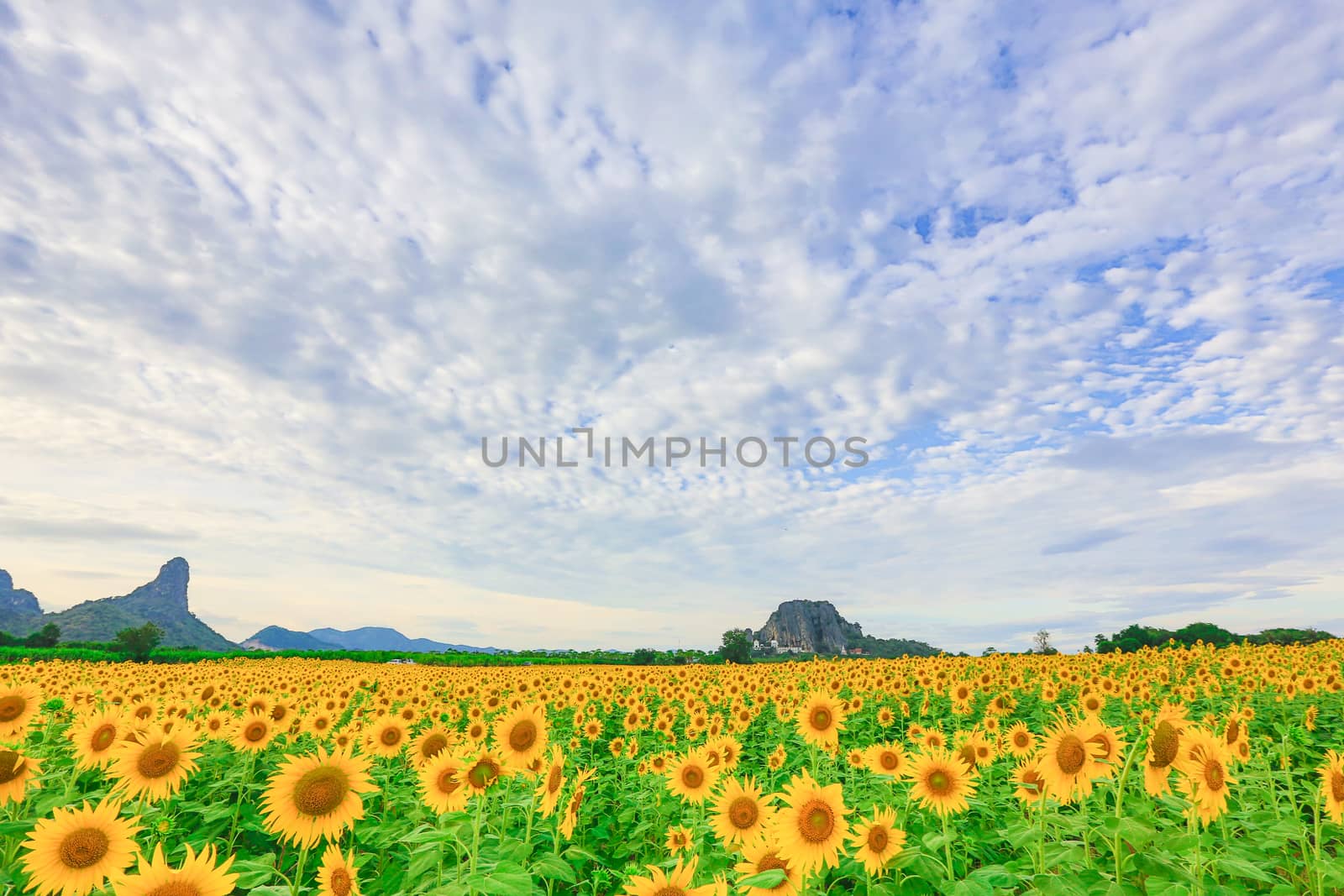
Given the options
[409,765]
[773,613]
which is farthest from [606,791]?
[773,613]

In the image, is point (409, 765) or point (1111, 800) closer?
point (1111, 800)

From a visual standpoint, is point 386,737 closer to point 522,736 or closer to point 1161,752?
point 522,736

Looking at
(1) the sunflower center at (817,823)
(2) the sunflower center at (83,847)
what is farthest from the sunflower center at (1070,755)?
(2) the sunflower center at (83,847)

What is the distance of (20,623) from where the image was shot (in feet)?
607

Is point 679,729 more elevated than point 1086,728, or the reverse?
point 1086,728

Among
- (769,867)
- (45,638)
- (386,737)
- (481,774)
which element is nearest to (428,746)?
(481,774)

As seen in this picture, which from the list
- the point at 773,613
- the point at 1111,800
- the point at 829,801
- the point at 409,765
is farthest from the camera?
the point at 773,613

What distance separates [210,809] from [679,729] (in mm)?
Answer: 8032

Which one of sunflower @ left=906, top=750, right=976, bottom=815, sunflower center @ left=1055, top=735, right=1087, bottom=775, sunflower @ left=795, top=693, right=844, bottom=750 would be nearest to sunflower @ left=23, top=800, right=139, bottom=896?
sunflower @ left=906, top=750, right=976, bottom=815

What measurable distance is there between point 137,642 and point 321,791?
5936 cm

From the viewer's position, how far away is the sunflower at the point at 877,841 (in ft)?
15.0

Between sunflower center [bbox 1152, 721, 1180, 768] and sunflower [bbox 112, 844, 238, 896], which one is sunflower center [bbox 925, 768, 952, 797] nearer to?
sunflower center [bbox 1152, 721, 1180, 768]

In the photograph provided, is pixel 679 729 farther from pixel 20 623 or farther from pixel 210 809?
pixel 20 623

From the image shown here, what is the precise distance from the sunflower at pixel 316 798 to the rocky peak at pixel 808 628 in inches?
3363
